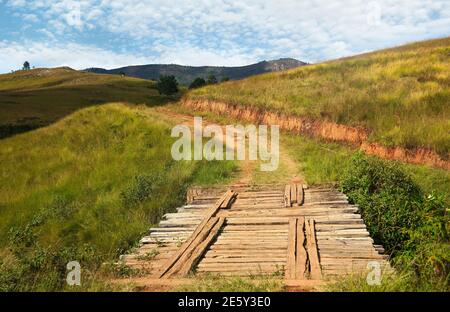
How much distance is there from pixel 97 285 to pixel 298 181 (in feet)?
23.8

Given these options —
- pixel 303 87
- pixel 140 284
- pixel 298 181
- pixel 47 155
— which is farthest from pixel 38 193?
pixel 303 87

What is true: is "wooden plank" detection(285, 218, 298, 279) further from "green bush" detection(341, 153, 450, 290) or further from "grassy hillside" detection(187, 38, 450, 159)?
"grassy hillside" detection(187, 38, 450, 159)

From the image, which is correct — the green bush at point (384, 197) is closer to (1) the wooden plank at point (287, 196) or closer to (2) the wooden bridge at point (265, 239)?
(2) the wooden bridge at point (265, 239)

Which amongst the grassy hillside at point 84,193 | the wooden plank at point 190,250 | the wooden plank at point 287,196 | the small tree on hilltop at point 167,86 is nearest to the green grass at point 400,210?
the wooden plank at point 287,196

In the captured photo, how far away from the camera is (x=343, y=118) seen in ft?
56.2

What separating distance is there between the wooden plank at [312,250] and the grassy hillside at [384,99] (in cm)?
673

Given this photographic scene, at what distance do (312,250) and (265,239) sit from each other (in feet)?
3.40

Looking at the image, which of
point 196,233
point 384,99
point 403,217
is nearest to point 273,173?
point 403,217

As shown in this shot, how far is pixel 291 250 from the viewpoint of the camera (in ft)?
21.5

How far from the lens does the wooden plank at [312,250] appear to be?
228 inches

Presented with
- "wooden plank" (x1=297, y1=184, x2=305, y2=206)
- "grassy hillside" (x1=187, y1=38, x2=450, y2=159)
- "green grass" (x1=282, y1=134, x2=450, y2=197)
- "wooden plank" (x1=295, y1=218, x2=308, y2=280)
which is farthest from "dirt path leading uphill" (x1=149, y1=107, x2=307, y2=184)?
"wooden plank" (x1=295, y1=218, x2=308, y2=280)

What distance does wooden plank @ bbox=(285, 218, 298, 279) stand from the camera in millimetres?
5793

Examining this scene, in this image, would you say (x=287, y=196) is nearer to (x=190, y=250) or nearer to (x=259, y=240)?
(x=259, y=240)
